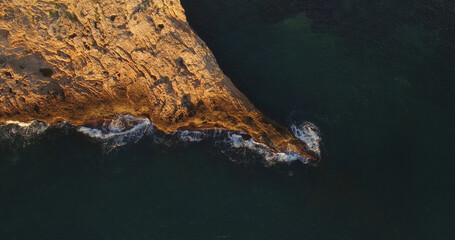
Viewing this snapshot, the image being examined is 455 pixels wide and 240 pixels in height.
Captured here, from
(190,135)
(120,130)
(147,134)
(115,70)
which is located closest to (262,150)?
(190,135)

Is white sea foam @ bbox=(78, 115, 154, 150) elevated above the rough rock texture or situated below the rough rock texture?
below

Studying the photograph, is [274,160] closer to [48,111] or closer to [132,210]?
[132,210]

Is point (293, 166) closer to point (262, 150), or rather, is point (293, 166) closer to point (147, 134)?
point (262, 150)

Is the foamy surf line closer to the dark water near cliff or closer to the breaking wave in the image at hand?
the breaking wave

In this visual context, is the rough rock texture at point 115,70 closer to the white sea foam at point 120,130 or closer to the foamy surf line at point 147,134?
the foamy surf line at point 147,134

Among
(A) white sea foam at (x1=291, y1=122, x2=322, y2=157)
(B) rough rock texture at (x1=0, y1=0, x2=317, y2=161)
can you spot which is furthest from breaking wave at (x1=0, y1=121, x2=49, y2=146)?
(A) white sea foam at (x1=291, y1=122, x2=322, y2=157)

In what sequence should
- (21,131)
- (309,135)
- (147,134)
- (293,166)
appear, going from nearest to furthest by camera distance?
1. (293,166)
2. (309,135)
3. (147,134)
4. (21,131)
